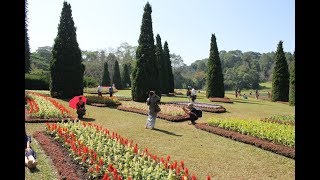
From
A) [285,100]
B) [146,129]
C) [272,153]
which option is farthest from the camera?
[285,100]

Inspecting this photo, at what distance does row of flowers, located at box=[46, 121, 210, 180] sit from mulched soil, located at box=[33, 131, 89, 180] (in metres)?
0.20

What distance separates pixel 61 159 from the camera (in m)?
9.74

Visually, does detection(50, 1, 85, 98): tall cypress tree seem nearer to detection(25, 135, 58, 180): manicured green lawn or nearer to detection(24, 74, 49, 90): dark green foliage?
detection(24, 74, 49, 90): dark green foliage

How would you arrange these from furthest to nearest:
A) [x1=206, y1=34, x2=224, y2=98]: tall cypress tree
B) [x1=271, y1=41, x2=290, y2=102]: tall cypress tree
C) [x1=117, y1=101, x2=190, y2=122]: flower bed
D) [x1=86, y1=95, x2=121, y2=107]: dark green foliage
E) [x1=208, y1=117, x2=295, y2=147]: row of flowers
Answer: [x1=271, y1=41, x2=290, y2=102]: tall cypress tree → [x1=206, y1=34, x2=224, y2=98]: tall cypress tree → [x1=86, y1=95, x2=121, y2=107]: dark green foliage → [x1=117, y1=101, x2=190, y2=122]: flower bed → [x1=208, y1=117, x2=295, y2=147]: row of flowers

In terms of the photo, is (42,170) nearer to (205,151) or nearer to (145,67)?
(205,151)

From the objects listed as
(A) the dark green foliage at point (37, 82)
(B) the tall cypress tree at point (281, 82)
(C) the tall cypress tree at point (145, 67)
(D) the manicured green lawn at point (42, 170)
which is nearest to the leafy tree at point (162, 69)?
(C) the tall cypress tree at point (145, 67)

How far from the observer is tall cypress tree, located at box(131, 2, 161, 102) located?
31.6 m

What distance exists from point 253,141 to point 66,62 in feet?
68.9

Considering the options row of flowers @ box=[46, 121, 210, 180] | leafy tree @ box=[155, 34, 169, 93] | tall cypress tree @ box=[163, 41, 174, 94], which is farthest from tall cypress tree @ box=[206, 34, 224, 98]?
row of flowers @ box=[46, 121, 210, 180]

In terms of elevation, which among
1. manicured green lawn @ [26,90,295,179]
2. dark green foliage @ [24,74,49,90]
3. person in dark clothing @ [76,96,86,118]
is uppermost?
dark green foliage @ [24,74,49,90]

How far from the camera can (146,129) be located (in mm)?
16109
